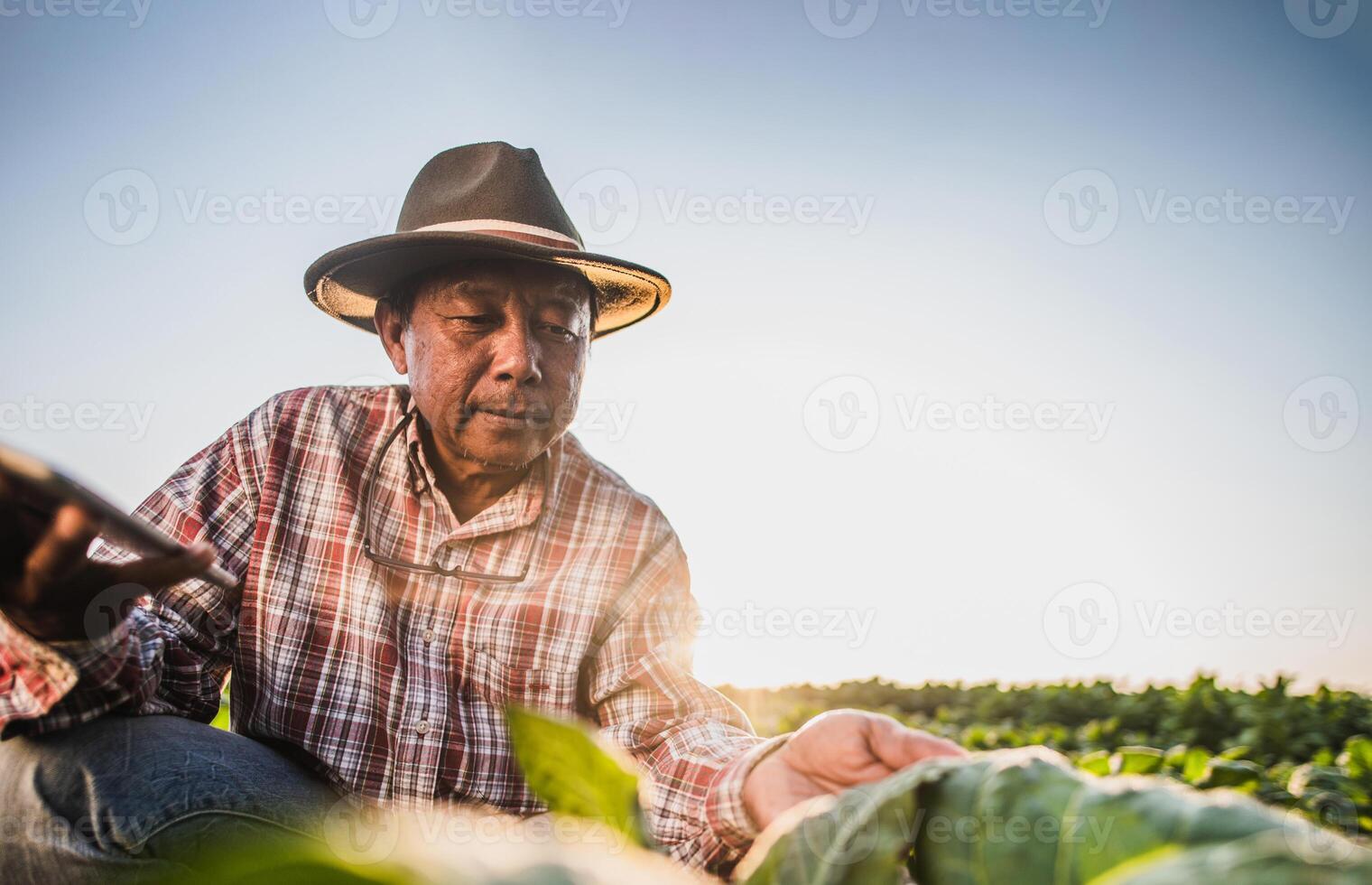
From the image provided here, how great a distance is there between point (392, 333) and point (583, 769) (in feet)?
8.04

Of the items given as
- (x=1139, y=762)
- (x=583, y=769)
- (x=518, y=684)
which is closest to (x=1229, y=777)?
(x=1139, y=762)

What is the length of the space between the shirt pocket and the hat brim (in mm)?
1145

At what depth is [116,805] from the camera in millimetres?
1440

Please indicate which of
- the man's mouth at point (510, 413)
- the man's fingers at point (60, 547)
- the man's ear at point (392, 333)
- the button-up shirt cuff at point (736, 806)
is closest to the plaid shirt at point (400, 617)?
the man's ear at point (392, 333)

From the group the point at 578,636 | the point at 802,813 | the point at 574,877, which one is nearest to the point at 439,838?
the point at 574,877

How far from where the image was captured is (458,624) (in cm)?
245

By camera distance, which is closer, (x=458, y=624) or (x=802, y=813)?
(x=802, y=813)

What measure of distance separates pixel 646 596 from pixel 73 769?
1.44m

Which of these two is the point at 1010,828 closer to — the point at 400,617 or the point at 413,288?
the point at 400,617

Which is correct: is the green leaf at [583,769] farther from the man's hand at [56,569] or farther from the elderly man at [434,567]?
the elderly man at [434,567]

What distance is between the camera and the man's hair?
99.8 inches

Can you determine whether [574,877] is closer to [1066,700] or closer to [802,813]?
[802,813]

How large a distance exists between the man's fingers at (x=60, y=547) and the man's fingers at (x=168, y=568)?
88mm

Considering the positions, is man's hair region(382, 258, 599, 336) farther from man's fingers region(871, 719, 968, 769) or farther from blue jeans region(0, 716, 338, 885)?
man's fingers region(871, 719, 968, 769)
